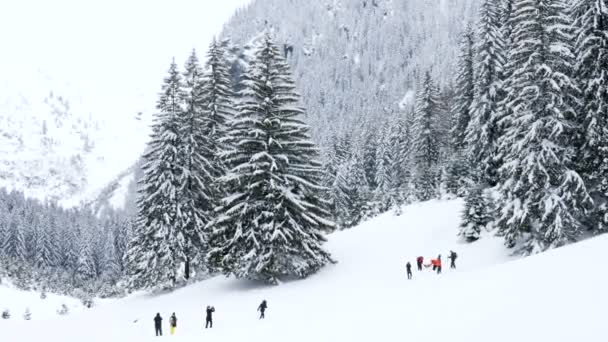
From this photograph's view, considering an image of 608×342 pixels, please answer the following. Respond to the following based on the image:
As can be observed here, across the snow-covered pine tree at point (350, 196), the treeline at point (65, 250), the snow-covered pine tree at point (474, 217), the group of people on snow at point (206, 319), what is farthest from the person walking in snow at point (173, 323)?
the treeline at point (65, 250)

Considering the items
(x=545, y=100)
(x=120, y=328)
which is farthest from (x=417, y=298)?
(x=120, y=328)

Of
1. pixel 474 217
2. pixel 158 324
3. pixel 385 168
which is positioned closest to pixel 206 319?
pixel 158 324

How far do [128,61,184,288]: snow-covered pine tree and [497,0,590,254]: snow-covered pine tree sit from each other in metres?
19.9

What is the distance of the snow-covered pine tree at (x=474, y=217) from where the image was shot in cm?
3384

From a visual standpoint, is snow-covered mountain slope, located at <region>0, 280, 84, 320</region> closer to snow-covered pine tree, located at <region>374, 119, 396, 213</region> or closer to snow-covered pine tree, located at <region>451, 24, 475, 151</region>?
snow-covered pine tree, located at <region>374, 119, 396, 213</region>

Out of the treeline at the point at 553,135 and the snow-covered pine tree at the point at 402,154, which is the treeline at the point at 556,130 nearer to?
the treeline at the point at 553,135

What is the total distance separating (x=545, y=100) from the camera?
2733cm

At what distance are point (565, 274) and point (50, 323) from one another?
30.0 m

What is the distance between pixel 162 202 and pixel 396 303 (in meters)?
18.1

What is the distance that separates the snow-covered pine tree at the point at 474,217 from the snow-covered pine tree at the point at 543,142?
492cm

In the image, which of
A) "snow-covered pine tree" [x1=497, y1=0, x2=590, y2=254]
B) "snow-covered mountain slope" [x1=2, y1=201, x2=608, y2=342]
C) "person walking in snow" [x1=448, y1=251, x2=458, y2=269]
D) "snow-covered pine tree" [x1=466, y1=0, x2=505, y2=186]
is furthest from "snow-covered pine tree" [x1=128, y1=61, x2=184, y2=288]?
"snow-covered pine tree" [x1=466, y1=0, x2=505, y2=186]

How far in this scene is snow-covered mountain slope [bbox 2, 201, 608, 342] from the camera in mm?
16031

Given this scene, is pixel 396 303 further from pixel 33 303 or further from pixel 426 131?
pixel 33 303

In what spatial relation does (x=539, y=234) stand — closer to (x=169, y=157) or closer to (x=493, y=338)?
(x=493, y=338)
